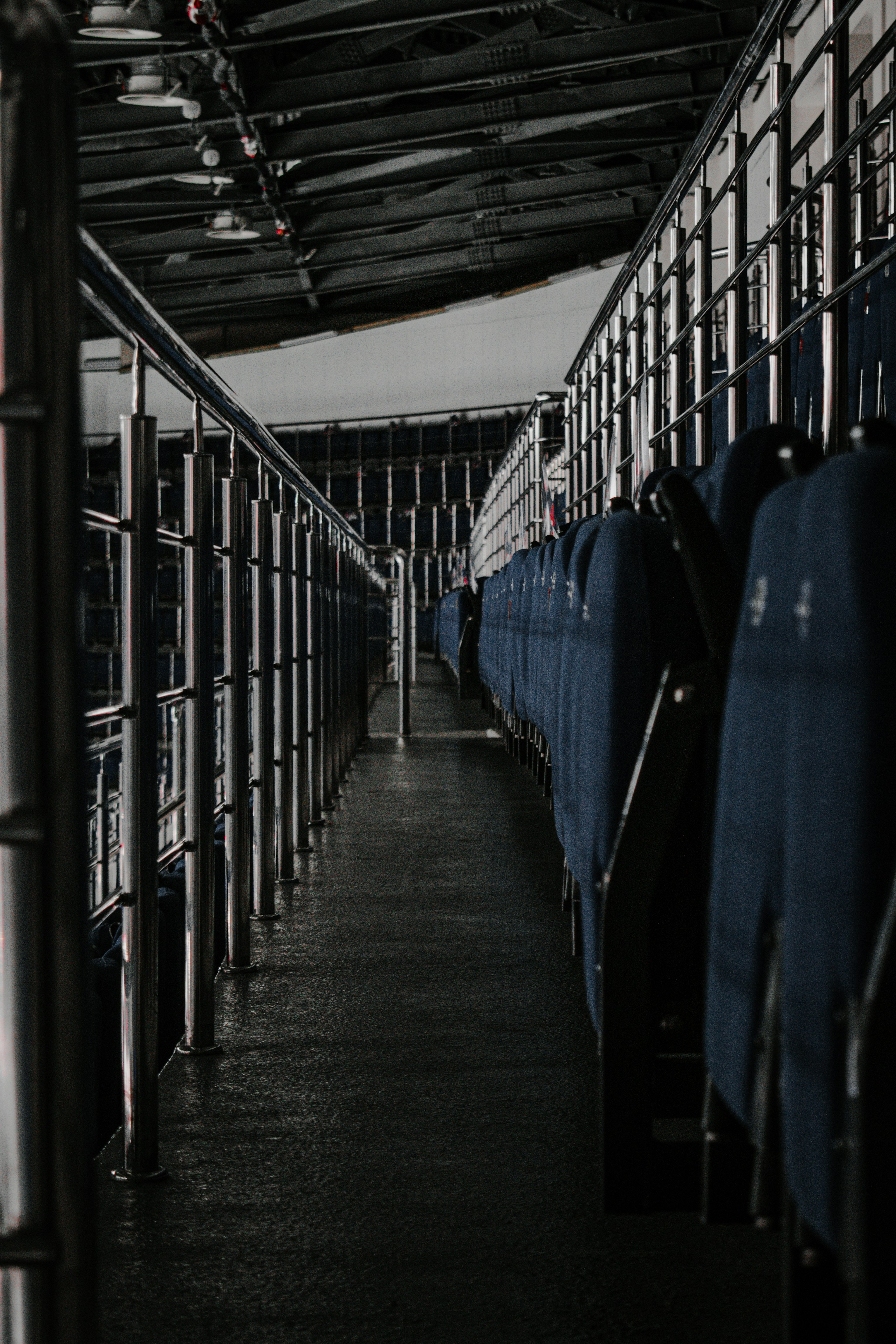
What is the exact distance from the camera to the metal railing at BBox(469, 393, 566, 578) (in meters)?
5.35

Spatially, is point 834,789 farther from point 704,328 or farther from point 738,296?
point 704,328

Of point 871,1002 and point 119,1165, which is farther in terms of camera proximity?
point 119,1165

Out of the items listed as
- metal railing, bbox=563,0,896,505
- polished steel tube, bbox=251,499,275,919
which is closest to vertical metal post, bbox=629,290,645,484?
metal railing, bbox=563,0,896,505

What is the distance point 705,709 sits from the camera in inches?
34.0

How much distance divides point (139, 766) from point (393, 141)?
1146 centimetres

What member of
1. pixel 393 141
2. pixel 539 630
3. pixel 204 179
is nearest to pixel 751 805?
pixel 539 630

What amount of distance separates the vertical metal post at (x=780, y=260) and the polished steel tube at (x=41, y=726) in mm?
1097

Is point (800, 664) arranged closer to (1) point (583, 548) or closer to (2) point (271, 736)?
(1) point (583, 548)

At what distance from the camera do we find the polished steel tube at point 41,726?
641 millimetres

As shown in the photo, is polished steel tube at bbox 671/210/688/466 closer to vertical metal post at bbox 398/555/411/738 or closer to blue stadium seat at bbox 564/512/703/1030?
blue stadium seat at bbox 564/512/703/1030

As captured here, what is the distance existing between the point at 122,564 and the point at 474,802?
9.05 ft

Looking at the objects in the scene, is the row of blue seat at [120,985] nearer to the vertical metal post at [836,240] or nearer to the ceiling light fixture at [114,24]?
the vertical metal post at [836,240]

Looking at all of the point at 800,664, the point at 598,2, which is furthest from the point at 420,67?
the point at 800,664

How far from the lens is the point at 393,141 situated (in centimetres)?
1180
